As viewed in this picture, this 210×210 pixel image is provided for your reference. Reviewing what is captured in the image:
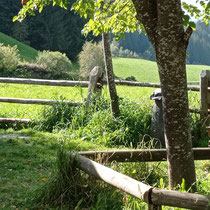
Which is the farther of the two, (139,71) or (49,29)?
(139,71)

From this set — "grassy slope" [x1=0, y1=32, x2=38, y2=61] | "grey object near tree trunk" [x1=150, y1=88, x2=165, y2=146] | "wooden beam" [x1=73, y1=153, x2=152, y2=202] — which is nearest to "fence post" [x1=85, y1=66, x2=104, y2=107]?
"grey object near tree trunk" [x1=150, y1=88, x2=165, y2=146]

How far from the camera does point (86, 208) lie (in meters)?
4.09

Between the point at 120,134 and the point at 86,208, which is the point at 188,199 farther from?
the point at 120,134

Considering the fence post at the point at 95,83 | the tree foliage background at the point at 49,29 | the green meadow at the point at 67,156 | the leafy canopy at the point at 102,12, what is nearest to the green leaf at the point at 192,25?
the leafy canopy at the point at 102,12

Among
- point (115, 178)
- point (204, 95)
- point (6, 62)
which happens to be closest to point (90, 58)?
point (6, 62)

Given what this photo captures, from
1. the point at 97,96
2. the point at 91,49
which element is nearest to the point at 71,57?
the point at 91,49

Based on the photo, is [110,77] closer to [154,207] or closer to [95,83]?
[95,83]

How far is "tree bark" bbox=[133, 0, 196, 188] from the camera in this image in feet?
→ 12.4

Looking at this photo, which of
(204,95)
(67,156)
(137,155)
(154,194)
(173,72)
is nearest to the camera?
(154,194)

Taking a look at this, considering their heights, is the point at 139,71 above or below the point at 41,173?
below

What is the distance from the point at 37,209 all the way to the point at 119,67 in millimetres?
57398

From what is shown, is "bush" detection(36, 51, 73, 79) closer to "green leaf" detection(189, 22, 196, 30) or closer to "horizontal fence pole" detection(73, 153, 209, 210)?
"green leaf" detection(189, 22, 196, 30)

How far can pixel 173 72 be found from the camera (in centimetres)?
383

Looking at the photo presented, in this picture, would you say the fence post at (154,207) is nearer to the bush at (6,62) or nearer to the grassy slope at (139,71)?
the bush at (6,62)
